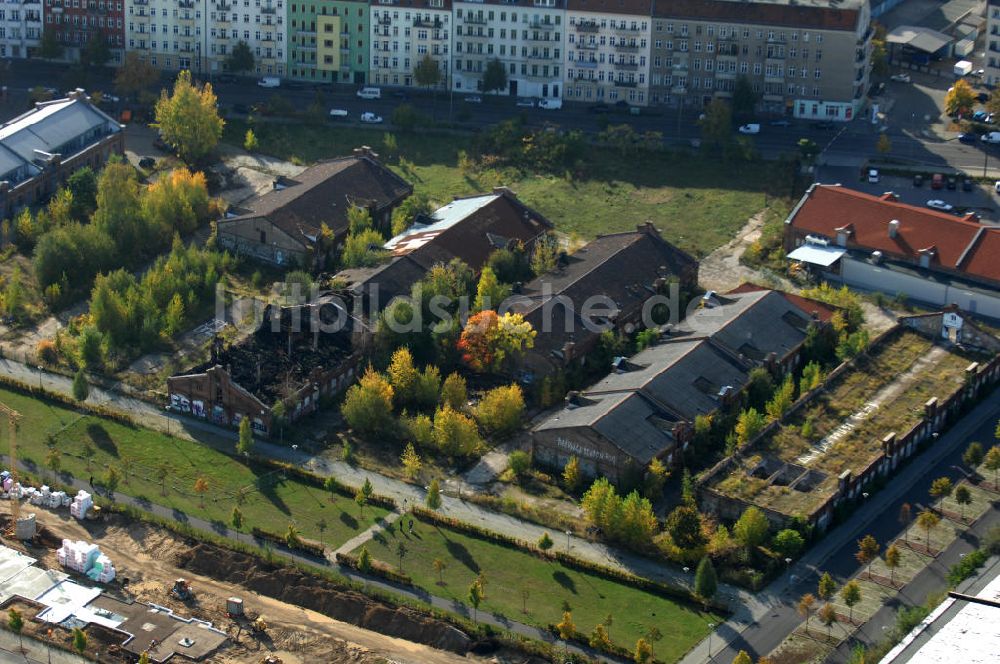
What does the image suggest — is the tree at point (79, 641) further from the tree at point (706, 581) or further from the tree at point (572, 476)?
the tree at point (706, 581)

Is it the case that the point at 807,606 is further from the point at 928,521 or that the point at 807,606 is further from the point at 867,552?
the point at 928,521

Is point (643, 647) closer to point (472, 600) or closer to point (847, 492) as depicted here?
point (472, 600)

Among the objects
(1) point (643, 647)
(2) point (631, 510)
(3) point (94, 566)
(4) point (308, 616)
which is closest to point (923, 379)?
(2) point (631, 510)

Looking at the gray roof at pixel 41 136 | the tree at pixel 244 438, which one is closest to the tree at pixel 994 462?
the tree at pixel 244 438

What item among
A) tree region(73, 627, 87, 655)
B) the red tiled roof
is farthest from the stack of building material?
the red tiled roof

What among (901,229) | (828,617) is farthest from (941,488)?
(901,229)
